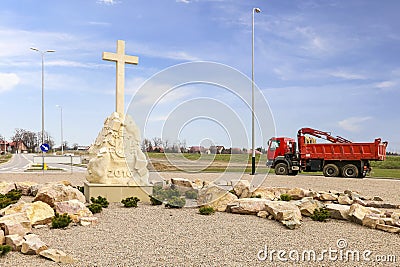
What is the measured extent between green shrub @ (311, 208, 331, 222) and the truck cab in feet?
49.9

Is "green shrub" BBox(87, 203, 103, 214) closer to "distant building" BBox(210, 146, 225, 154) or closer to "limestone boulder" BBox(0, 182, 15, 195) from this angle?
"distant building" BBox(210, 146, 225, 154)

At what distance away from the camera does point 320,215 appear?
8195mm

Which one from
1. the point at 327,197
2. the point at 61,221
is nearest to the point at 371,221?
the point at 327,197

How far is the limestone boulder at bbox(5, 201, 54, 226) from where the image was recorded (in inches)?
291

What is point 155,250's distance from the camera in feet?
19.5

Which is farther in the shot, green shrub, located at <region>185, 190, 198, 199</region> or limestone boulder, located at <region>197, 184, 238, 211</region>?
green shrub, located at <region>185, 190, 198, 199</region>

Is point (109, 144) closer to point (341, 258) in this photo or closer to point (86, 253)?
point (86, 253)

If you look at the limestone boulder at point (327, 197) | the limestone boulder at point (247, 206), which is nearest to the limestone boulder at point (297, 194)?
the limestone boulder at point (327, 197)

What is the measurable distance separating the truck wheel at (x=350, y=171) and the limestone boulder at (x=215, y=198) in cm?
1451

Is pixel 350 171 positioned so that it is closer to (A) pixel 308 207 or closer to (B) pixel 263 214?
(A) pixel 308 207

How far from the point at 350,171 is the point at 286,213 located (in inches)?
619

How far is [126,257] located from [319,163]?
19299mm

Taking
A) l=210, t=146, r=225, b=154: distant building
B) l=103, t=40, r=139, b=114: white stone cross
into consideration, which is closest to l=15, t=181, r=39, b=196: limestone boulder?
l=103, t=40, r=139, b=114: white stone cross

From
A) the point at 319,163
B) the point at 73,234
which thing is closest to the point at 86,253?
the point at 73,234
